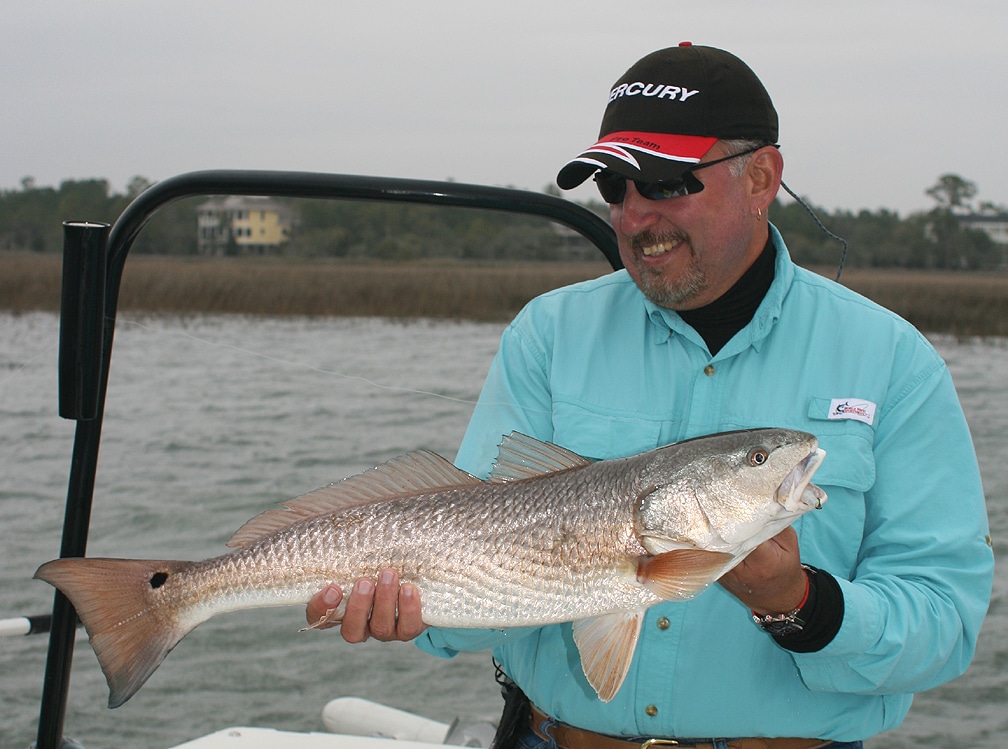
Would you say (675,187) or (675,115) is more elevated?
(675,115)

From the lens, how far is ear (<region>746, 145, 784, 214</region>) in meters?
2.90

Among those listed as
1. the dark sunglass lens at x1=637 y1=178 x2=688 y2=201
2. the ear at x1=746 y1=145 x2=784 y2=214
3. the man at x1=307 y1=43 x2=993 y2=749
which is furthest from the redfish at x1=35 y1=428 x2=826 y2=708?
the ear at x1=746 y1=145 x2=784 y2=214

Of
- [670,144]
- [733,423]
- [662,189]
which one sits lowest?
[733,423]

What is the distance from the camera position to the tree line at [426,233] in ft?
40.8

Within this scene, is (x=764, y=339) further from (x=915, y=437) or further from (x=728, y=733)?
(x=728, y=733)

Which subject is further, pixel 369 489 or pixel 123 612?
pixel 369 489

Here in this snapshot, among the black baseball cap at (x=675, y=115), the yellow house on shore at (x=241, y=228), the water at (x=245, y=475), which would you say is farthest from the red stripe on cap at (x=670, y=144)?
the yellow house on shore at (x=241, y=228)

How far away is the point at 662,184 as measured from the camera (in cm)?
276

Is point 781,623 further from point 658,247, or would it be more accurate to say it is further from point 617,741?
point 658,247

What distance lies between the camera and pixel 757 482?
224 cm

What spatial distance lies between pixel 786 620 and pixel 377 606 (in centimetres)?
95

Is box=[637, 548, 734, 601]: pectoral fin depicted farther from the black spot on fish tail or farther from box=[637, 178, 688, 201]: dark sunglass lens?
the black spot on fish tail

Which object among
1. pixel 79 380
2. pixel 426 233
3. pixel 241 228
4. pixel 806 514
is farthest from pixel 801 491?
pixel 426 233

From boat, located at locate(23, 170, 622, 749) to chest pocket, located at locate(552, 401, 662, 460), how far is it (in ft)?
2.80
